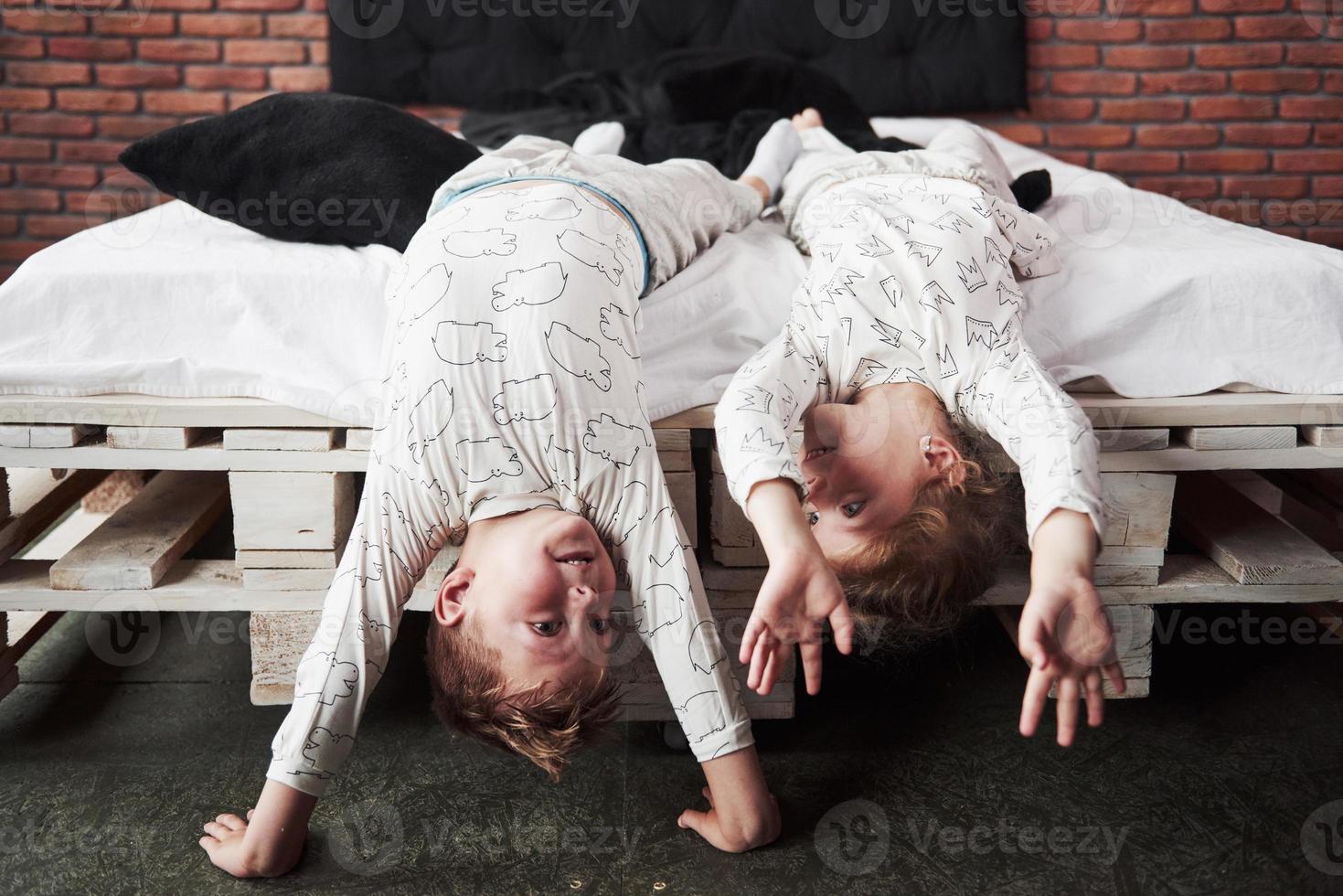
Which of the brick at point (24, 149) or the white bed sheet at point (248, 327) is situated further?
the brick at point (24, 149)

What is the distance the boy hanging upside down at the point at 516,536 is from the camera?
1052 millimetres

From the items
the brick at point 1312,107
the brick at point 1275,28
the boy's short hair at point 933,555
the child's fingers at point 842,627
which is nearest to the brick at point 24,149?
the boy's short hair at point 933,555

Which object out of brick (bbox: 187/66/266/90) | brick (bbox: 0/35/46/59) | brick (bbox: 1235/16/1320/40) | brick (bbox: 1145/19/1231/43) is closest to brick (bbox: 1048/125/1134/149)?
brick (bbox: 1145/19/1231/43)

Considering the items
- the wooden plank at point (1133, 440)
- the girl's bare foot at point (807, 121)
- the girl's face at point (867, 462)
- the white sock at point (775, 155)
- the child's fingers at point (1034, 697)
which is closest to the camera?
the child's fingers at point (1034, 697)

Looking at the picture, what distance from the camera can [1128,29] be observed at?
274 centimetres

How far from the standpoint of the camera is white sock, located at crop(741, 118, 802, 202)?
185 cm

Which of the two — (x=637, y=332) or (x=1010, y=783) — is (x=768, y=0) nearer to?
(x=637, y=332)

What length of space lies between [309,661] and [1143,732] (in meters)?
1.01

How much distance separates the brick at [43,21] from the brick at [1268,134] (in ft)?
10.0

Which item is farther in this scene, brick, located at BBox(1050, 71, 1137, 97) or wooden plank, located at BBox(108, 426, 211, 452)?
brick, located at BBox(1050, 71, 1137, 97)

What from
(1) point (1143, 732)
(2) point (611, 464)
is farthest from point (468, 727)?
(1) point (1143, 732)

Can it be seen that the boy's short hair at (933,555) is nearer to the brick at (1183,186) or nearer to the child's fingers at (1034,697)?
the child's fingers at (1034,697)

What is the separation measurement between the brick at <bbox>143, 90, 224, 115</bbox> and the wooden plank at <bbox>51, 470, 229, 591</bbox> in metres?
1.53

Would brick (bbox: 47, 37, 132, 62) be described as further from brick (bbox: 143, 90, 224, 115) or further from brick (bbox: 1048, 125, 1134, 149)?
brick (bbox: 1048, 125, 1134, 149)
